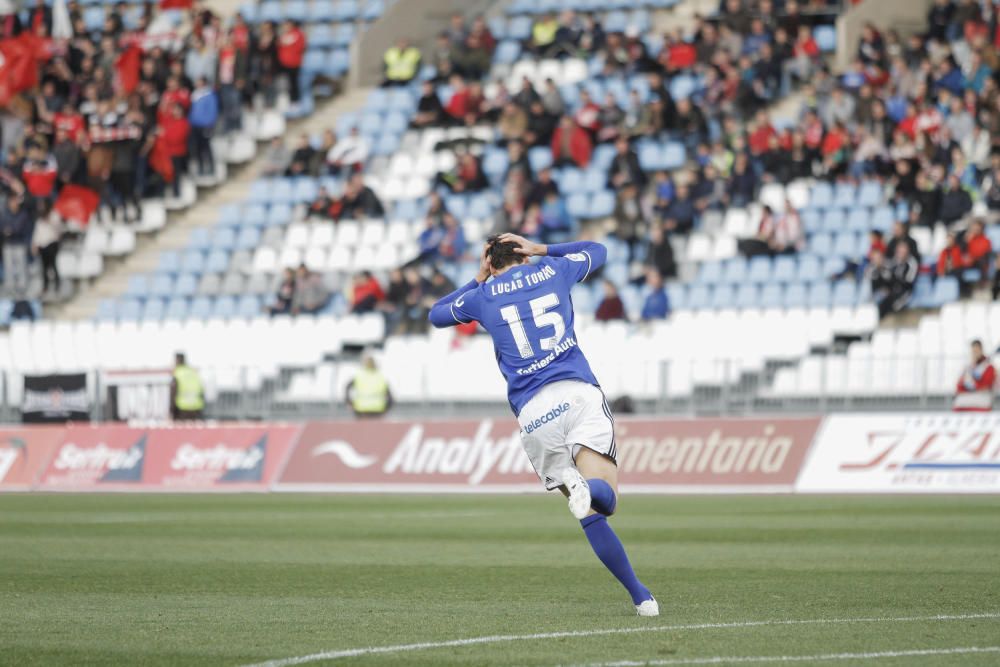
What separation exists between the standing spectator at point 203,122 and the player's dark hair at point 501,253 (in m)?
25.6

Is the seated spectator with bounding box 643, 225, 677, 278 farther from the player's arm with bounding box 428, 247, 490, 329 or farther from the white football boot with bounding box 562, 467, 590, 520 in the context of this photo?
the white football boot with bounding box 562, 467, 590, 520

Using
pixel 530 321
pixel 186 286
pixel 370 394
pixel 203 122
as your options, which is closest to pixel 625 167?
pixel 370 394

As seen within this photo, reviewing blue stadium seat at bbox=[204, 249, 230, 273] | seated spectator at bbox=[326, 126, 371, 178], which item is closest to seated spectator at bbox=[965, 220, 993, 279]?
seated spectator at bbox=[326, 126, 371, 178]

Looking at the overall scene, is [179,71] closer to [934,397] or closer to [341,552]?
[934,397]

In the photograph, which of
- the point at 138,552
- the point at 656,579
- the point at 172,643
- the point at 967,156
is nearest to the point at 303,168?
the point at 967,156

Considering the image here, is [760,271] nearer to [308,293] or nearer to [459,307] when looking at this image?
[308,293]

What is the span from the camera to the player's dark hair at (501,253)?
32.6ft

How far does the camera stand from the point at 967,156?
1090 inches

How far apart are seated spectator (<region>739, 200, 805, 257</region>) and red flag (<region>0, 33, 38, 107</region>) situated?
17708 millimetres

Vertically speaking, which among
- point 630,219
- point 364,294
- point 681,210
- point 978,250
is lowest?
point 364,294

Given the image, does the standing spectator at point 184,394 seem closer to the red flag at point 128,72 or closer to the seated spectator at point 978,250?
the red flag at point 128,72

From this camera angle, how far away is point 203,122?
114 feet

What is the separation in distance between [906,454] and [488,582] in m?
11.3

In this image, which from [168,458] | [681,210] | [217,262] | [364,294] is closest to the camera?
[168,458]
